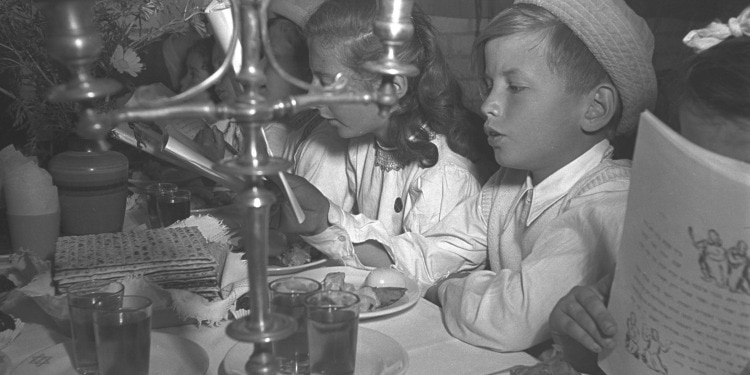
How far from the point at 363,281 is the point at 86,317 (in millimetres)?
544

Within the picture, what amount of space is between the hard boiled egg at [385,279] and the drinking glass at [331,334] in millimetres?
316

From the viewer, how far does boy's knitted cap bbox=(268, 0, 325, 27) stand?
7.05ft

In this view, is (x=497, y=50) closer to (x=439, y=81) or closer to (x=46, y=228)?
(x=439, y=81)

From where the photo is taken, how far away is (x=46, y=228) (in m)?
1.46

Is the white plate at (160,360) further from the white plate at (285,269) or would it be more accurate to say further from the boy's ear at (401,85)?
the boy's ear at (401,85)

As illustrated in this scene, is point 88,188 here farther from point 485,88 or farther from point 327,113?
point 485,88

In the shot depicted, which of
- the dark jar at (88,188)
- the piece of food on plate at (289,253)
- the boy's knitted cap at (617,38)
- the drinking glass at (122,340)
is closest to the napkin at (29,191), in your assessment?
the dark jar at (88,188)

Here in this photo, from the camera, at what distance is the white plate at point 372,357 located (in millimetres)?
947

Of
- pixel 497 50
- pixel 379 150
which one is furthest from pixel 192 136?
pixel 497 50

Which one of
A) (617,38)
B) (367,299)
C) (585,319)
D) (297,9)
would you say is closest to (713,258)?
(585,319)

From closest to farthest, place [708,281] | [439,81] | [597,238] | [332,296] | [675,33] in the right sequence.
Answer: [708,281] < [332,296] < [597,238] < [439,81] < [675,33]

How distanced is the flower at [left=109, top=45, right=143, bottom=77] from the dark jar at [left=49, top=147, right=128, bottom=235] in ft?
0.60

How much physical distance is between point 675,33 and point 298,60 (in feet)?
4.03

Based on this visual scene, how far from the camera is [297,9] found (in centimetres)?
221
